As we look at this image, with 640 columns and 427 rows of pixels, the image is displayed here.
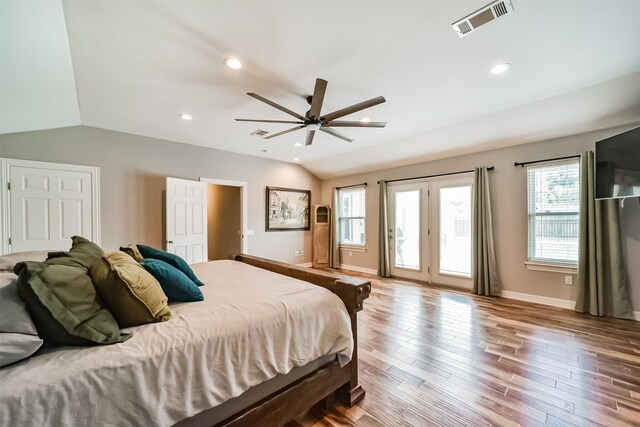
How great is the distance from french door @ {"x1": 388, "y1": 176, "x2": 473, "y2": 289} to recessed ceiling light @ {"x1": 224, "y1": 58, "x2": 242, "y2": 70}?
398 centimetres

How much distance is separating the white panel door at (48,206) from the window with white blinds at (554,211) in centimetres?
665

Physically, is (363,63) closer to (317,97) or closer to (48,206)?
(317,97)

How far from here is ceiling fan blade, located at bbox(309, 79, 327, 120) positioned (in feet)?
7.23

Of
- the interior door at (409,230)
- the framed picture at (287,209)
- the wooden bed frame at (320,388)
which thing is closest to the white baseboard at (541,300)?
the interior door at (409,230)

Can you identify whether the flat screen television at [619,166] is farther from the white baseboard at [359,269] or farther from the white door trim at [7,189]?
the white door trim at [7,189]

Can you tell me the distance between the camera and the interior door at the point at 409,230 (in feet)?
16.6

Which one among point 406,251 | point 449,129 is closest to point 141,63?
point 449,129

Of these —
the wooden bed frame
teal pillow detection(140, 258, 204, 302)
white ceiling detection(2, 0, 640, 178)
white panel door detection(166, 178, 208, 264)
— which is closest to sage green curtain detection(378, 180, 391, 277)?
white ceiling detection(2, 0, 640, 178)

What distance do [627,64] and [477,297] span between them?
3.25 metres

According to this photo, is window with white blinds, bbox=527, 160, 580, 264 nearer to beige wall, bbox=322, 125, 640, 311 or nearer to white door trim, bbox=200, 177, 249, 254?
beige wall, bbox=322, 125, 640, 311

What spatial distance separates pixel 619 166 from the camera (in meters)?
2.86

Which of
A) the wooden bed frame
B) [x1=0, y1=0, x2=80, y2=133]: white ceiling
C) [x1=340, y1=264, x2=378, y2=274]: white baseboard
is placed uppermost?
[x1=0, y1=0, x2=80, y2=133]: white ceiling

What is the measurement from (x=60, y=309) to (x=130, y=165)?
157 inches

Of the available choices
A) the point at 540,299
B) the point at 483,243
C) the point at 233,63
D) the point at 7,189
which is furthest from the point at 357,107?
the point at 7,189
